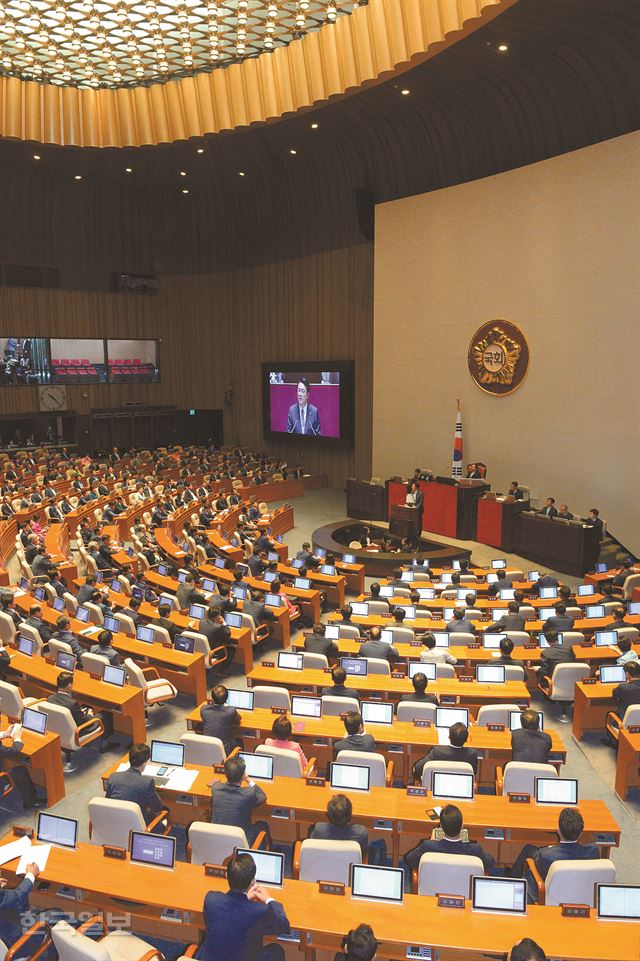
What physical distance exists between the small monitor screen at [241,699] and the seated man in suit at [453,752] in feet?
6.29

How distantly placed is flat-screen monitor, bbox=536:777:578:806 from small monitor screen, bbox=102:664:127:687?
14.5 ft

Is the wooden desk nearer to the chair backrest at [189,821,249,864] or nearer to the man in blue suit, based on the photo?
the chair backrest at [189,821,249,864]

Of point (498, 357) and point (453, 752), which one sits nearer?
point (453, 752)

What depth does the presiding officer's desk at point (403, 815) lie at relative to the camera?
17.2 ft

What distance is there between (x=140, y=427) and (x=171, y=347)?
12.4 feet

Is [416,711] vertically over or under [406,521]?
over

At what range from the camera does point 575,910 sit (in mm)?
4215

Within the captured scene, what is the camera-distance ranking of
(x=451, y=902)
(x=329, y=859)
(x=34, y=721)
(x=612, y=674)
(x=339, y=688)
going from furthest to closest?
(x=612, y=674) → (x=339, y=688) → (x=34, y=721) → (x=329, y=859) → (x=451, y=902)

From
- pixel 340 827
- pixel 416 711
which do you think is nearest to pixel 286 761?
pixel 340 827

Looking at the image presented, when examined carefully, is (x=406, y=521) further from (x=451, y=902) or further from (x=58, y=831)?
(x=451, y=902)

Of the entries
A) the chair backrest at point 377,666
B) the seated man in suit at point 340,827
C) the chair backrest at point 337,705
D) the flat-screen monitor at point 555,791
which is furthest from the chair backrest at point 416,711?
the seated man in suit at point 340,827

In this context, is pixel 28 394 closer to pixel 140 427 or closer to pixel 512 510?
pixel 140 427

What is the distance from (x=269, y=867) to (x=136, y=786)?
1.45m

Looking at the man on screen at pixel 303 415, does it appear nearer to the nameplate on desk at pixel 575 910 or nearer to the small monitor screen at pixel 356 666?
the small monitor screen at pixel 356 666
